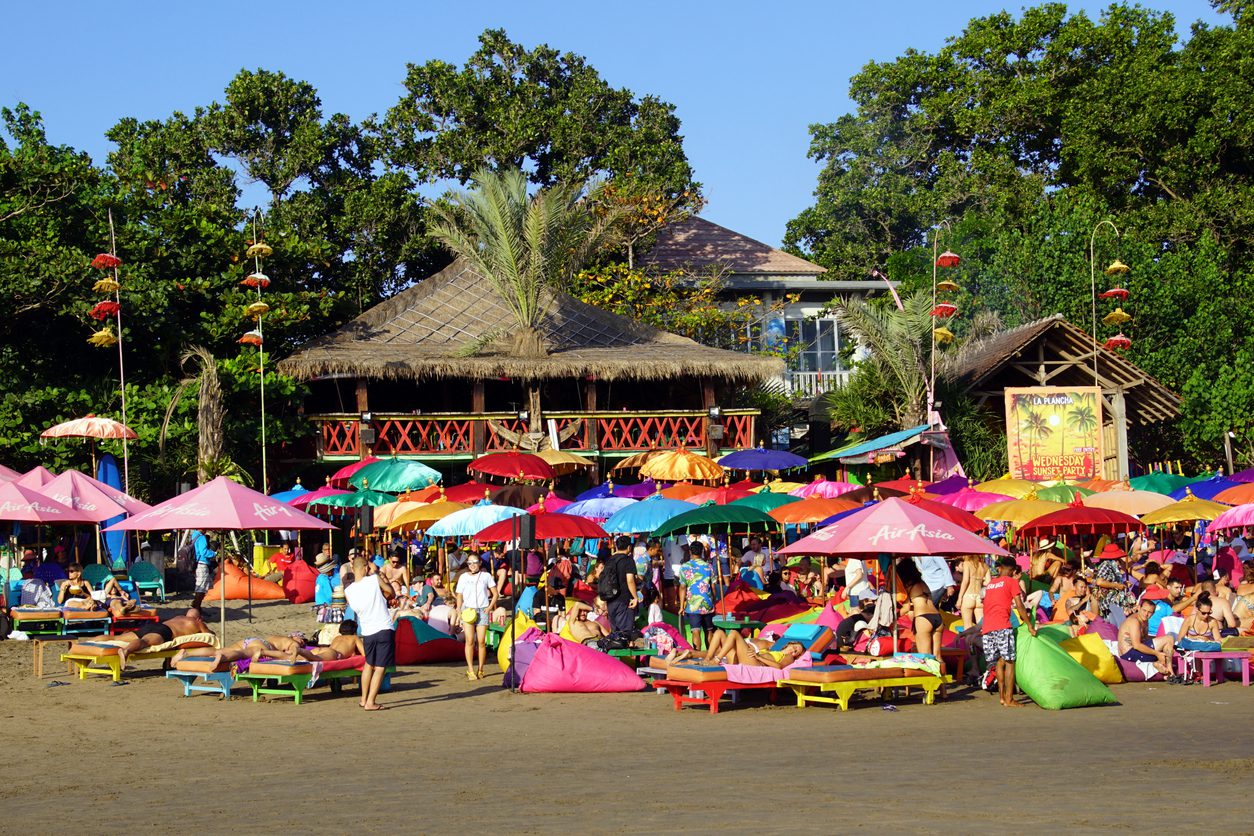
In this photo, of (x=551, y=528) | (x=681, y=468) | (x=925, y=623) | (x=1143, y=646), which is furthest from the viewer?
(x=681, y=468)

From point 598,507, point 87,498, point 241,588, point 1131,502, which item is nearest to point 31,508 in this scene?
point 87,498

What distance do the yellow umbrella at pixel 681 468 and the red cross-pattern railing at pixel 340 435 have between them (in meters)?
7.24

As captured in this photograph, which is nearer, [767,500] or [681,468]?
[767,500]

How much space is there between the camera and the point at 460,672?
14531 mm

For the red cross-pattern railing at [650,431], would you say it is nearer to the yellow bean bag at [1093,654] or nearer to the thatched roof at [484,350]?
the thatched roof at [484,350]

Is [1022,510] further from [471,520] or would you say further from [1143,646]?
[471,520]

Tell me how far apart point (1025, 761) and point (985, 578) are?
582 centimetres

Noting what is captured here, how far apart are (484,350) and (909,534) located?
1737cm

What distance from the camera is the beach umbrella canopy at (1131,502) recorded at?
1764 centimetres

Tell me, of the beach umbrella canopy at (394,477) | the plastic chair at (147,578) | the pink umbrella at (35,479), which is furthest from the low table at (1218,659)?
the plastic chair at (147,578)

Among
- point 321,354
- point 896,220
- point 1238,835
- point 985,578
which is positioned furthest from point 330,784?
point 896,220

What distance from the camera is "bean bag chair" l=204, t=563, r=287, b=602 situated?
20359 millimetres

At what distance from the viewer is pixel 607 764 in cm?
895

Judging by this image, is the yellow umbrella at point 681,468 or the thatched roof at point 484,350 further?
the thatched roof at point 484,350
